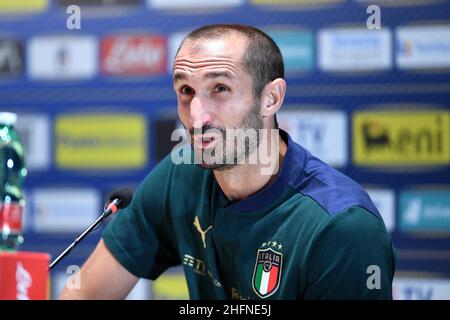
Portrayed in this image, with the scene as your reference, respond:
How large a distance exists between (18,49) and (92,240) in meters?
0.91

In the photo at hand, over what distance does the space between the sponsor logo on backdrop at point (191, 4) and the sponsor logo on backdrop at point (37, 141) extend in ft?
2.28

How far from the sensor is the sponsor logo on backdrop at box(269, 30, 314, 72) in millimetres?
2684

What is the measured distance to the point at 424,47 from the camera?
2574 mm

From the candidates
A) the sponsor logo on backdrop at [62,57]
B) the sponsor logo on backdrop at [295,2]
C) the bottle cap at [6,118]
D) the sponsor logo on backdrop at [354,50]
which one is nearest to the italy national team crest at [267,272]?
the bottle cap at [6,118]

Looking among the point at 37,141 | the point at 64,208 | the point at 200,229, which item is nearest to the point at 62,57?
the point at 37,141

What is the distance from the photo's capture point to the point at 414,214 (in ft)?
8.56

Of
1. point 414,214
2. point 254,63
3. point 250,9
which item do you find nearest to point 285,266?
point 254,63

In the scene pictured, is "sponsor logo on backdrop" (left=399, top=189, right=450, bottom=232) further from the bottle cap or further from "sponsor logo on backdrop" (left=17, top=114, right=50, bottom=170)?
the bottle cap

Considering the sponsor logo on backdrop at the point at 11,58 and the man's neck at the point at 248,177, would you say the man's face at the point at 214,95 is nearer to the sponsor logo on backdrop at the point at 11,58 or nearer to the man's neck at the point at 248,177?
the man's neck at the point at 248,177

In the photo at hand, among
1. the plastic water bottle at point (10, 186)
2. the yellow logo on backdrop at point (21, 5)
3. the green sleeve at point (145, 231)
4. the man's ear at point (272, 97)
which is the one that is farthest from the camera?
the yellow logo on backdrop at point (21, 5)

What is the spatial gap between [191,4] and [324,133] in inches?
30.8

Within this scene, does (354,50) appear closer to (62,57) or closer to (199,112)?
(62,57)

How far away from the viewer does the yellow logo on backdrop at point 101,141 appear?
9.34 feet
